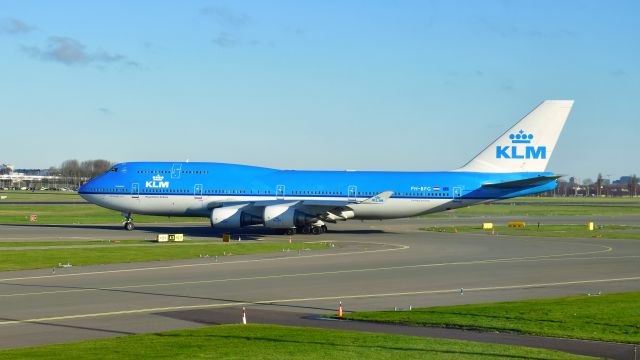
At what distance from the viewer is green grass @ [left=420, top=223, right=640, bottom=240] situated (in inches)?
2630

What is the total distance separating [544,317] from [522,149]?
40.8 metres

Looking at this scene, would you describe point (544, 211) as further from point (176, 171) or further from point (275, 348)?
point (275, 348)

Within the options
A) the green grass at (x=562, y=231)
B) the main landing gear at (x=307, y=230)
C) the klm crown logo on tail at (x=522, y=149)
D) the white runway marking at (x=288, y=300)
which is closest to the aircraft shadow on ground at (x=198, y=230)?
the main landing gear at (x=307, y=230)

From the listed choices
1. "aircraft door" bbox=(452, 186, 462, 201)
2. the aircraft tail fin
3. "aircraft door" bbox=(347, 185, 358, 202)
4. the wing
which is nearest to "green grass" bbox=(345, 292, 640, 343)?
the wing

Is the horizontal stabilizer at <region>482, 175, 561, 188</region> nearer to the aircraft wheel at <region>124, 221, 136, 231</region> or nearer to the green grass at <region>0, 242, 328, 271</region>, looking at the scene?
the green grass at <region>0, 242, 328, 271</region>

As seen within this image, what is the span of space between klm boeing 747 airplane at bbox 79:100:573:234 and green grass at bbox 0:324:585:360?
40.8 meters

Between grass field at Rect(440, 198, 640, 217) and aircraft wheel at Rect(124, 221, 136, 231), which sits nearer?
aircraft wheel at Rect(124, 221, 136, 231)

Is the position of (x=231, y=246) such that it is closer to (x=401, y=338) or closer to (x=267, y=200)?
(x=267, y=200)

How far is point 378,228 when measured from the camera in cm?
7300

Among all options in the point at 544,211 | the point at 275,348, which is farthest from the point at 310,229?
the point at 544,211

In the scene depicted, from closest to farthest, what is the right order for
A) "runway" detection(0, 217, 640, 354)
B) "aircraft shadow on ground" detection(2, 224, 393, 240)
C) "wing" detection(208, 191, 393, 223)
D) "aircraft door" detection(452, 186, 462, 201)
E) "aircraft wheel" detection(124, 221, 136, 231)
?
"runway" detection(0, 217, 640, 354), "wing" detection(208, 191, 393, 223), "aircraft shadow on ground" detection(2, 224, 393, 240), "aircraft door" detection(452, 186, 462, 201), "aircraft wheel" detection(124, 221, 136, 231)

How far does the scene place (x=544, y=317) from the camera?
24.4 m

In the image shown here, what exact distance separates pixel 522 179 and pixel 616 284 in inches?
1101

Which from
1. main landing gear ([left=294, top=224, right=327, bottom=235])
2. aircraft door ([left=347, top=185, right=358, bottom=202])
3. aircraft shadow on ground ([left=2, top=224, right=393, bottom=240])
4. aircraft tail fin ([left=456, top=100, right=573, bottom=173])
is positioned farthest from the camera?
main landing gear ([left=294, top=224, right=327, bottom=235])
